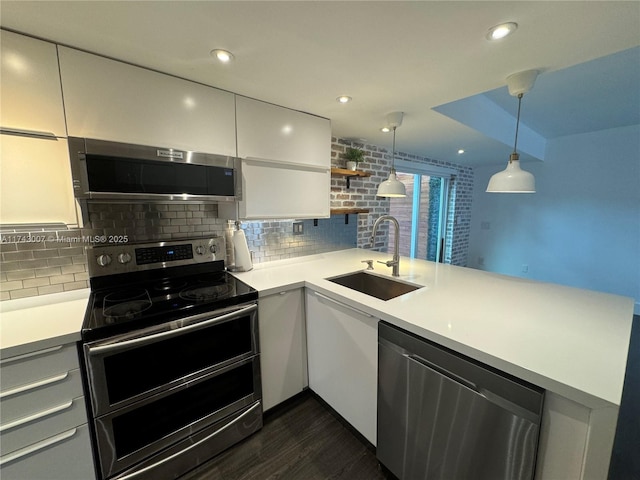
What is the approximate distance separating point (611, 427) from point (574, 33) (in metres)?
1.43

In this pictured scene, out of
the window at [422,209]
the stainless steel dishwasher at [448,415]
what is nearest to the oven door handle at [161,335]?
the stainless steel dishwasher at [448,415]

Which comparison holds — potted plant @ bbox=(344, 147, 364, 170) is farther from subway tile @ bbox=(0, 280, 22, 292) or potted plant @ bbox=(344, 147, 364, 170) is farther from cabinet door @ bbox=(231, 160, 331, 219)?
subway tile @ bbox=(0, 280, 22, 292)

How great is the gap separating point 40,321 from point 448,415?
180cm

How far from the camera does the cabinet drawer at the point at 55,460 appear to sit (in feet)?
3.24

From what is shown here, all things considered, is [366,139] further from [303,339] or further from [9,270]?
[9,270]

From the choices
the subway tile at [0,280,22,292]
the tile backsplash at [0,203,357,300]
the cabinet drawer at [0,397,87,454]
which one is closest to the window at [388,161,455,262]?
the tile backsplash at [0,203,357,300]

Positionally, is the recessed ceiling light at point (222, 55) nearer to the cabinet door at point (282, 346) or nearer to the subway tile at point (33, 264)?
the cabinet door at point (282, 346)

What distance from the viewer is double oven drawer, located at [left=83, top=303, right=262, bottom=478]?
1133mm

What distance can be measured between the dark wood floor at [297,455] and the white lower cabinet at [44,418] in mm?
575

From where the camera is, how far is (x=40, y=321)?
3.67 ft

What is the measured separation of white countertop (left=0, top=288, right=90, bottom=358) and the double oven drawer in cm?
11

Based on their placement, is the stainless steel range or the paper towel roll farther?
the paper towel roll

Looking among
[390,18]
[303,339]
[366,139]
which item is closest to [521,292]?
[303,339]

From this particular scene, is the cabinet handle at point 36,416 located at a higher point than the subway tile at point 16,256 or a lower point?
lower
